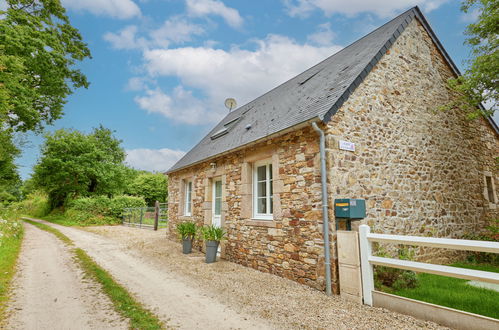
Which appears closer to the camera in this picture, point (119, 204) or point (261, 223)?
point (261, 223)

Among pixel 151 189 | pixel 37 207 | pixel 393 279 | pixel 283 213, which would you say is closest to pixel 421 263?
pixel 393 279

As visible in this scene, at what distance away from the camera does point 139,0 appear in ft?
25.8

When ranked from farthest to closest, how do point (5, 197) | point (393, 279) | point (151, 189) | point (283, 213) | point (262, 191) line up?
point (151, 189)
point (5, 197)
point (262, 191)
point (283, 213)
point (393, 279)

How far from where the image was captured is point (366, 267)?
3.87 m

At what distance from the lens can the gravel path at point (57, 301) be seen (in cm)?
314

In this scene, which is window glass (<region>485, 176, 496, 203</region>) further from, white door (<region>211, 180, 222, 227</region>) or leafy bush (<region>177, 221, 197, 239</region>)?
leafy bush (<region>177, 221, 197, 239</region>)

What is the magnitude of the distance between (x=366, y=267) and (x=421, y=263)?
2.56ft

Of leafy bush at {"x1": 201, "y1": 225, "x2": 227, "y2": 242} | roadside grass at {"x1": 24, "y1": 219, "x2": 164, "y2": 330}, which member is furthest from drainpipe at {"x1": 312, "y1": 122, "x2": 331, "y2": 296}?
leafy bush at {"x1": 201, "y1": 225, "x2": 227, "y2": 242}

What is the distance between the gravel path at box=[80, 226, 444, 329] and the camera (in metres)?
3.19

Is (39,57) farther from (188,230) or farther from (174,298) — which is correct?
(174,298)

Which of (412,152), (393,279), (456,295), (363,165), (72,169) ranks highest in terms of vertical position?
(72,169)

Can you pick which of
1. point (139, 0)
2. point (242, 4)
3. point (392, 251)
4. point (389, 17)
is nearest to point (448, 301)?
point (392, 251)

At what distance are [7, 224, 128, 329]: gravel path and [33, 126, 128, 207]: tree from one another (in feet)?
54.7

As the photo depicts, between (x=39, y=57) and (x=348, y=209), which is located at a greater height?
(x=39, y=57)
